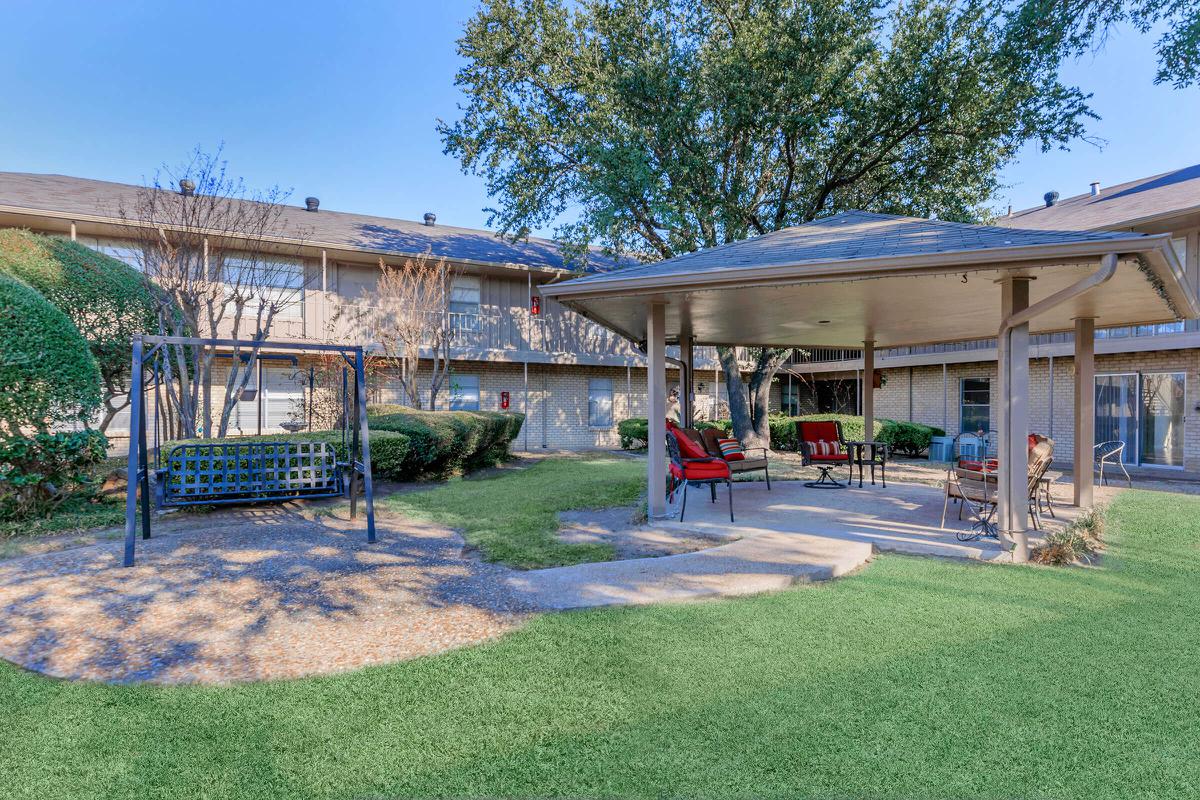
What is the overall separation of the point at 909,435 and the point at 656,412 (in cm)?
1310

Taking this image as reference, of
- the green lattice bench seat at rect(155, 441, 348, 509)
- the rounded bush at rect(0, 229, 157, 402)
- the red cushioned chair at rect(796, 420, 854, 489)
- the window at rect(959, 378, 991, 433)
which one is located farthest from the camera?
the window at rect(959, 378, 991, 433)

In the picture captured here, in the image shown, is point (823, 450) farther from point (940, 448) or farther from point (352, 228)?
point (352, 228)

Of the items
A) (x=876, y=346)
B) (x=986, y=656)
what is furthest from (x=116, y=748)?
(x=876, y=346)

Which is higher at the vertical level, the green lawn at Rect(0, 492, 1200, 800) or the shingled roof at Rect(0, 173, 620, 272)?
the shingled roof at Rect(0, 173, 620, 272)

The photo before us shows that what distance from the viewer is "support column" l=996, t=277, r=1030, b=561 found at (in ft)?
18.2

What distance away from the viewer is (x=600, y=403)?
65.2ft

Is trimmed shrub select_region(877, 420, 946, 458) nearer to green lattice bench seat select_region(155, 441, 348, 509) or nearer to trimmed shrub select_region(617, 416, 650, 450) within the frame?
trimmed shrub select_region(617, 416, 650, 450)

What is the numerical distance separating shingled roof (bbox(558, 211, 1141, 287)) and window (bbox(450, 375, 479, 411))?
38.5ft

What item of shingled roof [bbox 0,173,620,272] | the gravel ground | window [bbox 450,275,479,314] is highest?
shingled roof [bbox 0,173,620,272]

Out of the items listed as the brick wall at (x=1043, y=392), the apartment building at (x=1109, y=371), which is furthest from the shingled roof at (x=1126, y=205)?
the brick wall at (x=1043, y=392)

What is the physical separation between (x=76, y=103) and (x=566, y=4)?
38.1 ft

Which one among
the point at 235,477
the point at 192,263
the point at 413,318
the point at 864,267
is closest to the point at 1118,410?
the point at 864,267

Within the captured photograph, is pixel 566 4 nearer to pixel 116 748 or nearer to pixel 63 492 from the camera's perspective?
pixel 63 492

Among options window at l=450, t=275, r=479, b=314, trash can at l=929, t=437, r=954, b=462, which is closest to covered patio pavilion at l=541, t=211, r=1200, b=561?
trash can at l=929, t=437, r=954, b=462
